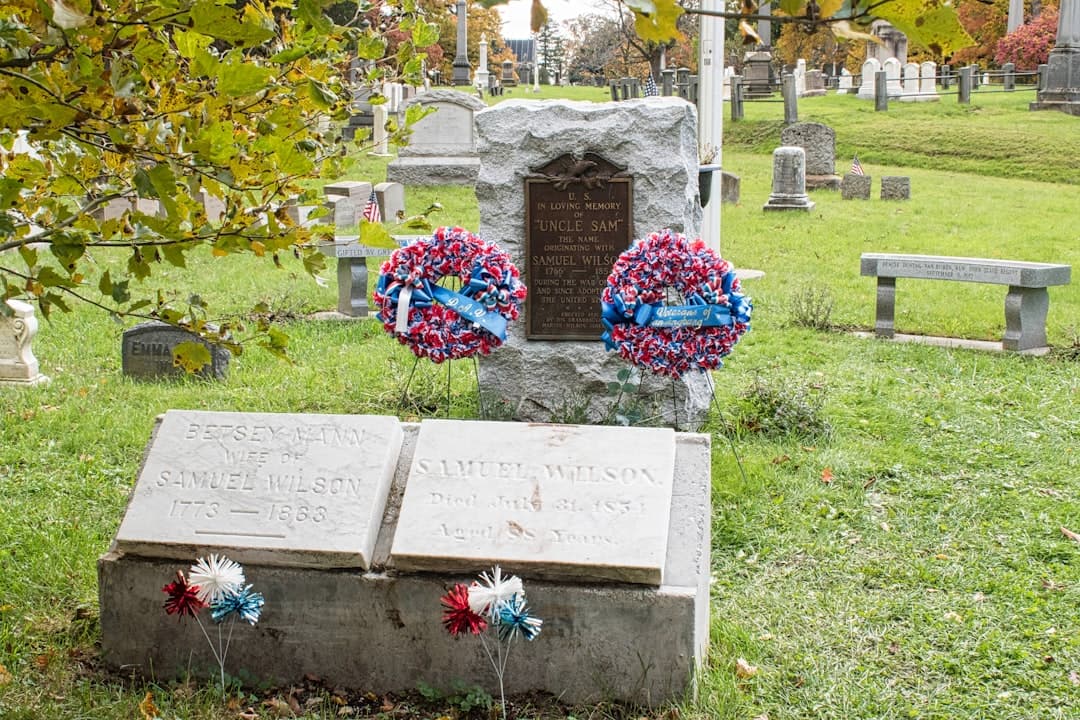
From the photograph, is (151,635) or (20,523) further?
(20,523)

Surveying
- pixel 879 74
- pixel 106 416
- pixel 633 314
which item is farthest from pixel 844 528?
pixel 879 74

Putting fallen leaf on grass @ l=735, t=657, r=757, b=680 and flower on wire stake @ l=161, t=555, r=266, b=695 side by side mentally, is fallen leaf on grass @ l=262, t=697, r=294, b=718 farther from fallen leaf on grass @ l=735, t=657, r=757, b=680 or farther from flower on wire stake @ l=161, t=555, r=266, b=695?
fallen leaf on grass @ l=735, t=657, r=757, b=680

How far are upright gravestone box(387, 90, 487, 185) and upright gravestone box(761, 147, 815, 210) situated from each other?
5.24 m

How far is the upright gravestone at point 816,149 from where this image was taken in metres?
21.5

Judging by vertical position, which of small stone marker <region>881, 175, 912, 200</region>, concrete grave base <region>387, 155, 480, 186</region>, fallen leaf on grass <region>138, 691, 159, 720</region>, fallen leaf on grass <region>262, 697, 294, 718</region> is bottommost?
fallen leaf on grass <region>262, 697, 294, 718</region>

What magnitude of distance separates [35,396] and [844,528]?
5.44 meters

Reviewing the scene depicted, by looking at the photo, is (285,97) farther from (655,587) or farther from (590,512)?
(655,587)

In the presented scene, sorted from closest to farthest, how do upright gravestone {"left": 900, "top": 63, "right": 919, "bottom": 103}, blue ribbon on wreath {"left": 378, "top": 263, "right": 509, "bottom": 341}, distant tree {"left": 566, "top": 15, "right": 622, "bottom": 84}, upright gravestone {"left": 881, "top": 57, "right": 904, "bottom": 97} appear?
blue ribbon on wreath {"left": 378, "top": 263, "right": 509, "bottom": 341}
upright gravestone {"left": 900, "top": 63, "right": 919, "bottom": 103}
upright gravestone {"left": 881, "top": 57, "right": 904, "bottom": 97}
distant tree {"left": 566, "top": 15, "right": 622, "bottom": 84}

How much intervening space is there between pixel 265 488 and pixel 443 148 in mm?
17506

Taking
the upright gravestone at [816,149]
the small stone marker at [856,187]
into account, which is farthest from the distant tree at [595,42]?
the small stone marker at [856,187]

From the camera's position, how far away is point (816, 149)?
2175 cm

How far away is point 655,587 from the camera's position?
3.99 m

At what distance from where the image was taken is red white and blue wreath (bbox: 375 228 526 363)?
6.55 meters

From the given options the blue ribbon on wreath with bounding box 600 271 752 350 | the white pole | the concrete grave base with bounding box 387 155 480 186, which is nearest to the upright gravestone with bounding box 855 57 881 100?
the concrete grave base with bounding box 387 155 480 186
